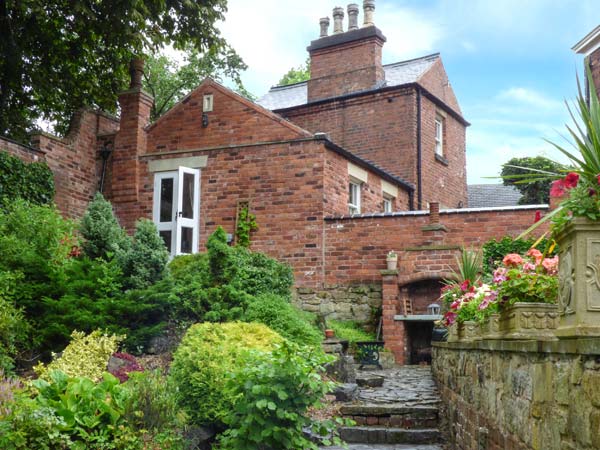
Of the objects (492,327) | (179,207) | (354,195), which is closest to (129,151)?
→ (179,207)

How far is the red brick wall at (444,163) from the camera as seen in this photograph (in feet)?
64.9

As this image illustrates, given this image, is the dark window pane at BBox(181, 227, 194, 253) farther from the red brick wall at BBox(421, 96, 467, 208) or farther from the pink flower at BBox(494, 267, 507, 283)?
the pink flower at BBox(494, 267, 507, 283)

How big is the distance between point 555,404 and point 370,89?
56.6 feet

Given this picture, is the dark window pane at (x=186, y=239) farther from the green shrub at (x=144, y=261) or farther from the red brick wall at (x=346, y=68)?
the red brick wall at (x=346, y=68)

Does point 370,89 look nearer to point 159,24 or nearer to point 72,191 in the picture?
point 159,24

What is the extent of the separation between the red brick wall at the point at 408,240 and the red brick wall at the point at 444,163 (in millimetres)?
4693

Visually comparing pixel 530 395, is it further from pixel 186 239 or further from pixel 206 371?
pixel 186 239

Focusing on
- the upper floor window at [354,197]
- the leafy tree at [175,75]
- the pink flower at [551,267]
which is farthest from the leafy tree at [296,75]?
the pink flower at [551,267]

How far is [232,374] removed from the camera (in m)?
5.65

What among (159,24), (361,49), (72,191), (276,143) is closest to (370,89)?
(361,49)

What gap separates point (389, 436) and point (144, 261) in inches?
191

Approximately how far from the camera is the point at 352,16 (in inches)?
817

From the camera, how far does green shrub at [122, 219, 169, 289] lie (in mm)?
10719

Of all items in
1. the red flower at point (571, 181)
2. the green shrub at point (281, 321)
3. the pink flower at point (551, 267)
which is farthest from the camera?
the green shrub at point (281, 321)
